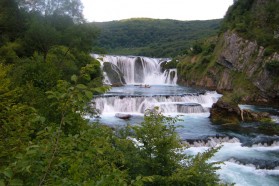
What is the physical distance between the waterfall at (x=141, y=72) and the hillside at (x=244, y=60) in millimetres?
3845

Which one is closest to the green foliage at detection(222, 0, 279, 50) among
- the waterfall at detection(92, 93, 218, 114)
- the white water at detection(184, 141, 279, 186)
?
the waterfall at detection(92, 93, 218, 114)

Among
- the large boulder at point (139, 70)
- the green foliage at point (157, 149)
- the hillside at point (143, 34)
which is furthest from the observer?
the hillside at point (143, 34)

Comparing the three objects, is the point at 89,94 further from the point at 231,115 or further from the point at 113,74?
the point at 113,74

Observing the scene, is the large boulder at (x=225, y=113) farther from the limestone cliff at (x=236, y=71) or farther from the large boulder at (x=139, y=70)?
the large boulder at (x=139, y=70)

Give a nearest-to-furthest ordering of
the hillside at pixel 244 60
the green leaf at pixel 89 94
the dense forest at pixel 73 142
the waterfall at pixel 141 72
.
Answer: the green leaf at pixel 89 94, the dense forest at pixel 73 142, the hillside at pixel 244 60, the waterfall at pixel 141 72

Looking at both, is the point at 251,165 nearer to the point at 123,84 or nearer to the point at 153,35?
the point at 123,84

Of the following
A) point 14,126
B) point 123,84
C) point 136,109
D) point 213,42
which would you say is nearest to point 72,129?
point 14,126

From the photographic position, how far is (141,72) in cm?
6197

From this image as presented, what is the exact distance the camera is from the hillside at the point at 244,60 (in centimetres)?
3556

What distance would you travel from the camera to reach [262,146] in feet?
62.0

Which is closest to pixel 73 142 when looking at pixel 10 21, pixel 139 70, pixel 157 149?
pixel 157 149

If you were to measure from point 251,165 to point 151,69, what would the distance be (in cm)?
4832

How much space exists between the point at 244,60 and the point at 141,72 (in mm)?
24605

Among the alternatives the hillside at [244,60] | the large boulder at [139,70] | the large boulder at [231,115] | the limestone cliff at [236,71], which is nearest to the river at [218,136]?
the large boulder at [231,115]
